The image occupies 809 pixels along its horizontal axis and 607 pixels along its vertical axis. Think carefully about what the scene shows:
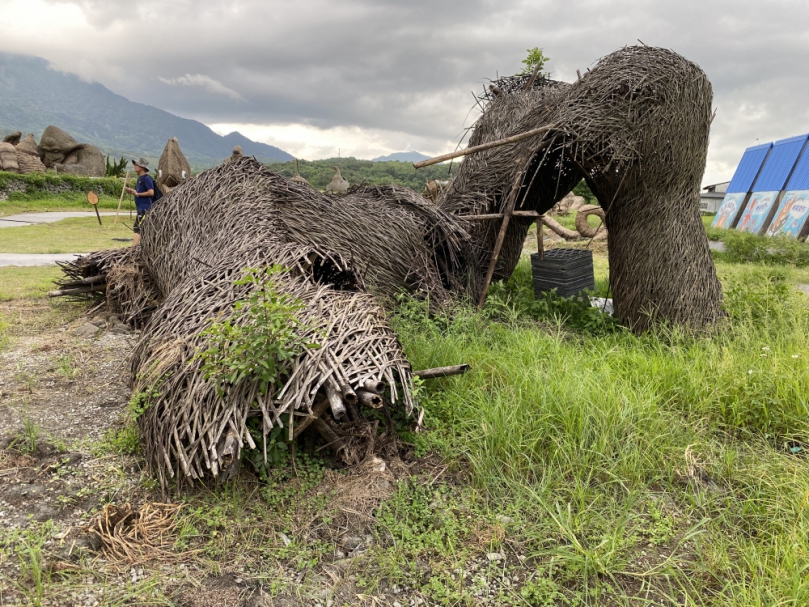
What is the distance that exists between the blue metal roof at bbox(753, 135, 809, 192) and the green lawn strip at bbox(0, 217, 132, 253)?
23.0m

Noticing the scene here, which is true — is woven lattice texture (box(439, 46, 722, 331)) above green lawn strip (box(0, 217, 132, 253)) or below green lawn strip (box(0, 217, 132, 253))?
above

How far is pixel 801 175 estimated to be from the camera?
18516 millimetres

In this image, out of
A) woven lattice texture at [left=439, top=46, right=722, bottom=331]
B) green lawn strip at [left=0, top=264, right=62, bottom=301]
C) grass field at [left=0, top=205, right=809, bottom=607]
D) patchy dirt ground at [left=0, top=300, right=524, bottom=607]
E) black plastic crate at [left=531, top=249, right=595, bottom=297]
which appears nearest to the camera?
patchy dirt ground at [left=0, top=300, right=524, bottom=607]

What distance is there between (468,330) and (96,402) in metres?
3.41

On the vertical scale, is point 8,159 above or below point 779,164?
below

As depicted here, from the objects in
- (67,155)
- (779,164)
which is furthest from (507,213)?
(67,155)

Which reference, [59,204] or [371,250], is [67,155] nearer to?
[59,204]

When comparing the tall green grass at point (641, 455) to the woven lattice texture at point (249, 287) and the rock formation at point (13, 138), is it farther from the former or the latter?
the rock formation at point (13, 138)

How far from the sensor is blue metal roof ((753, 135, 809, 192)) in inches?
757

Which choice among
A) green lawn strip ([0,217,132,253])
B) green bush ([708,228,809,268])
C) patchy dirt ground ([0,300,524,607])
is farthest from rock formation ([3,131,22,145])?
green bush ([708,228,809,268])

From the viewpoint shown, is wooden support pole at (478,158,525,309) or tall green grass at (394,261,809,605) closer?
tall green grass at (394,261,809,605)

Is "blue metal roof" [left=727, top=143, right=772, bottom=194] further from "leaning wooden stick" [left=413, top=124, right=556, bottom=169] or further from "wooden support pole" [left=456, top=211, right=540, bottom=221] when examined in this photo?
"leaning wooden stick" [left=413, top=124, right=556, bottom=169]

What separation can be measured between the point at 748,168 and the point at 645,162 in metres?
21.0

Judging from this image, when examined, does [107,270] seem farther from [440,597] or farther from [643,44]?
[643,44]
